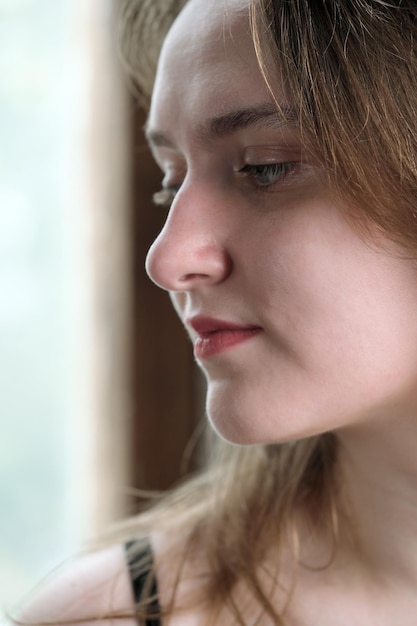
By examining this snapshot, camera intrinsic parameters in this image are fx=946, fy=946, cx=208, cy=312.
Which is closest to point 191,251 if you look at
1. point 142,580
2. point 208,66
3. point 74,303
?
point 208,66

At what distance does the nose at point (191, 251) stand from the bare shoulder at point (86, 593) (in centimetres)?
39

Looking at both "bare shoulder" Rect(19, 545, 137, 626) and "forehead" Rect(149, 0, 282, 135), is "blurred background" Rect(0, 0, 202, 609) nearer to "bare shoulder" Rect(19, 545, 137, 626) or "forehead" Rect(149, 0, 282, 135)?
"bare shoulder" Rect(19, 545, 137, 626)

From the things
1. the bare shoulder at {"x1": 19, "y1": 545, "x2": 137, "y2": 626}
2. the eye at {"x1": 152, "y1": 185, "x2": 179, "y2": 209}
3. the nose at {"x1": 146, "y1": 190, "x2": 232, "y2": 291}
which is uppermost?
the eye at {"x1": 152, "y1": 185, "x2": 179, "y2": 209}

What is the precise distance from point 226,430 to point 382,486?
21cm

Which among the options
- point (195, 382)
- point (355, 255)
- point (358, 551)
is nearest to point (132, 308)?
point (195, 382)

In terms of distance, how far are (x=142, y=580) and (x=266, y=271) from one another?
0.43m

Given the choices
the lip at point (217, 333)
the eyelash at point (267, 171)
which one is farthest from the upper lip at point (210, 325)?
the eyelash at point (267, 171)

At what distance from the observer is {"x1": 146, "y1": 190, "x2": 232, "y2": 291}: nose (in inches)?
35.1

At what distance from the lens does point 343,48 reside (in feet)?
2.72

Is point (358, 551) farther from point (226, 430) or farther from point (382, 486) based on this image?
point (226, 430)

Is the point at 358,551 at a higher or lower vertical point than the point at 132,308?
lower

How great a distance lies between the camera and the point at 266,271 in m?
0.87

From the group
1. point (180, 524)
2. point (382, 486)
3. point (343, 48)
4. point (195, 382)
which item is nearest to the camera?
point (343, 48)

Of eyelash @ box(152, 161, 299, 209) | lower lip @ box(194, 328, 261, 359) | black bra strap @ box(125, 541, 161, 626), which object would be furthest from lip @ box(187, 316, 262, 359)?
black bra strap @ box(125, 541, 161, 626)
